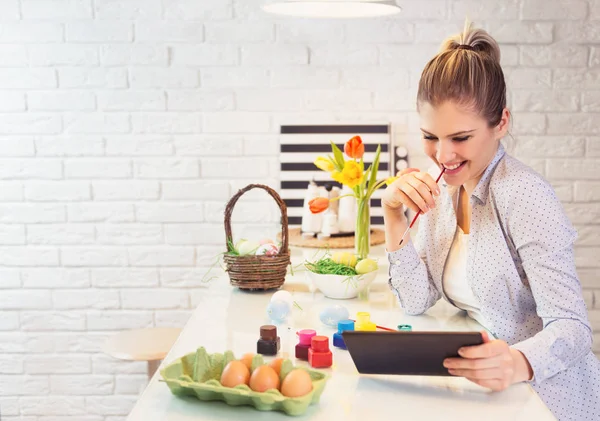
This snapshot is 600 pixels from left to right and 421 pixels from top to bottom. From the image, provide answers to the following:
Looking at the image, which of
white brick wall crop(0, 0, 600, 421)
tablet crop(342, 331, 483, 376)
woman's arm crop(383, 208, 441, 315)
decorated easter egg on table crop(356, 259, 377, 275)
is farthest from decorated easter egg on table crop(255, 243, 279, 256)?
white brick wall crop(0, 0, 600, 421)

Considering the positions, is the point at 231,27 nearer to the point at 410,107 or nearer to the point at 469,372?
the point at 410,107

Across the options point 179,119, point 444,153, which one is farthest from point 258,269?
point 179,119

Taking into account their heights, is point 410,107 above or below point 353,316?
above

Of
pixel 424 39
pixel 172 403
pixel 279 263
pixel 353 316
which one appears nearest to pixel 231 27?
pixel 424 39

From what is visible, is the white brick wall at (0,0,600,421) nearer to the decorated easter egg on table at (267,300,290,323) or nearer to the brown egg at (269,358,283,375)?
the decorated easter egg on table at (267,300,290,323)

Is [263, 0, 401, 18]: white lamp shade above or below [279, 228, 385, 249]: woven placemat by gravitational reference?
above

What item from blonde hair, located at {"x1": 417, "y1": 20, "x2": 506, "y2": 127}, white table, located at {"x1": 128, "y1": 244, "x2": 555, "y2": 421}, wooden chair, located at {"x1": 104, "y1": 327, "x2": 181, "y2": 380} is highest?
blonde hair, located at {"x1": 417, "y1": 20, "x2": 506, "y2": 127}

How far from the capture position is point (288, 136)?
2957mm

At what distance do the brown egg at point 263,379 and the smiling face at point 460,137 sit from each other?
62cm

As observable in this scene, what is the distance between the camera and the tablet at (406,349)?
1.25 metres

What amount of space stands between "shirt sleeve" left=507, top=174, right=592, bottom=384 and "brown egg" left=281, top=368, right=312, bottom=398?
43 centimetres

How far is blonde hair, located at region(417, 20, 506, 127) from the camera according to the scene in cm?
158

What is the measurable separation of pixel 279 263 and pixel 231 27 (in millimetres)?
1296

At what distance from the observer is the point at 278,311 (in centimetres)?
170
